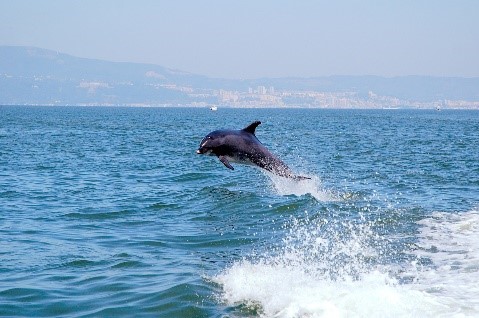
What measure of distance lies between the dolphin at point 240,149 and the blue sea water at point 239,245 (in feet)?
6.38

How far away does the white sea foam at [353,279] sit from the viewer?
1050 cm

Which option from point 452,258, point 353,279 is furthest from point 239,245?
point 452,258

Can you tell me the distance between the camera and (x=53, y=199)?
984 inches

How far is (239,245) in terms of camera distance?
672 inches

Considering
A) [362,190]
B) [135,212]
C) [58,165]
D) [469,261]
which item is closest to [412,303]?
[469,261]

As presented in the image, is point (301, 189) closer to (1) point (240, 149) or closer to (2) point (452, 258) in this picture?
(1) point (240, 149)

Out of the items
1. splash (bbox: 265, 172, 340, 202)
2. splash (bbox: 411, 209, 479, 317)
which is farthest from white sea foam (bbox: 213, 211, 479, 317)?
splash (bbox: 265, 172, 340, 202)

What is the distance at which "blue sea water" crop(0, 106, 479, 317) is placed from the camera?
1152cm

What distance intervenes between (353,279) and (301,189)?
1399 centimetres

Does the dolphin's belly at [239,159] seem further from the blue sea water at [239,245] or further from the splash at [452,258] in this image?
the splash at [452,258]

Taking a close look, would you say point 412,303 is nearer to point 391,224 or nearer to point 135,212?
point 391,224

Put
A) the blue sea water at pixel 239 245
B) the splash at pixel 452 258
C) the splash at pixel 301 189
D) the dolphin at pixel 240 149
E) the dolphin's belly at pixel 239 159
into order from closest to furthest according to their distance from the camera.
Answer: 1. the splash at pixel 452 258
2. the blue sea water at pixel 239 245
3. the dolphin at pixel 240 149
4. the dolphin's belly at pixel 239 159
5. the splash at pixel 301 189

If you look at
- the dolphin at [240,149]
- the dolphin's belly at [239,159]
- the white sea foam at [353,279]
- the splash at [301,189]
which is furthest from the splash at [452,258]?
the splash at [301,189]

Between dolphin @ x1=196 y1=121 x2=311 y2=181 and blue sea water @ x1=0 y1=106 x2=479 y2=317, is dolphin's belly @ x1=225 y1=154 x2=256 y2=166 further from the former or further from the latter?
blue sea water @ x1=0 y1=106 x2=479 y2=317
